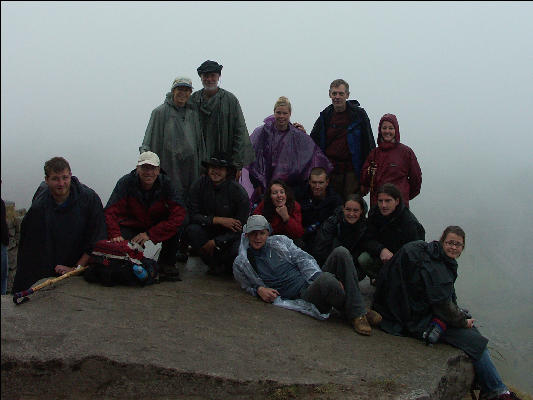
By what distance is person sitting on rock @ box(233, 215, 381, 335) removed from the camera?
13.2 feet

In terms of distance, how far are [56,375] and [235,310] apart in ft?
4.67

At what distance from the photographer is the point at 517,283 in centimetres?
897

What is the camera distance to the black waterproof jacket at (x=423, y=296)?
159 inches

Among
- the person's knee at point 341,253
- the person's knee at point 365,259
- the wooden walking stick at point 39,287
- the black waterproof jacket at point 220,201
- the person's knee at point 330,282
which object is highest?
the black waterproof jacket at point 220,201

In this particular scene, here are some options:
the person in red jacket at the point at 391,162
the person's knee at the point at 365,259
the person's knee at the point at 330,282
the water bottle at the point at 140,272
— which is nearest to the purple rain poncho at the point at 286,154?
the person in red jacket at the point at 391,162

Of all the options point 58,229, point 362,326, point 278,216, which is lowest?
point 362,326

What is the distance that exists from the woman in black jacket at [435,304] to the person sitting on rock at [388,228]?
11.4 inches

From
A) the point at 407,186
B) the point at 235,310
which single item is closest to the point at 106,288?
the point at 235,310

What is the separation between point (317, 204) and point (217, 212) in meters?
0.98

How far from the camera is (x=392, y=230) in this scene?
15.0 feet

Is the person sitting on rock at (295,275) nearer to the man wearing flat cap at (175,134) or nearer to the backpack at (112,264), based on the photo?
the backpack at (112,264)

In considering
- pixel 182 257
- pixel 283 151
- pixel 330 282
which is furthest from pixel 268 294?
pixel 283 151

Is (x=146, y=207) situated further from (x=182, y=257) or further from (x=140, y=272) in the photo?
(x=182, y=257)

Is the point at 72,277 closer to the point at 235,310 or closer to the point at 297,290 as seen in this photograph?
the point at 235,310
